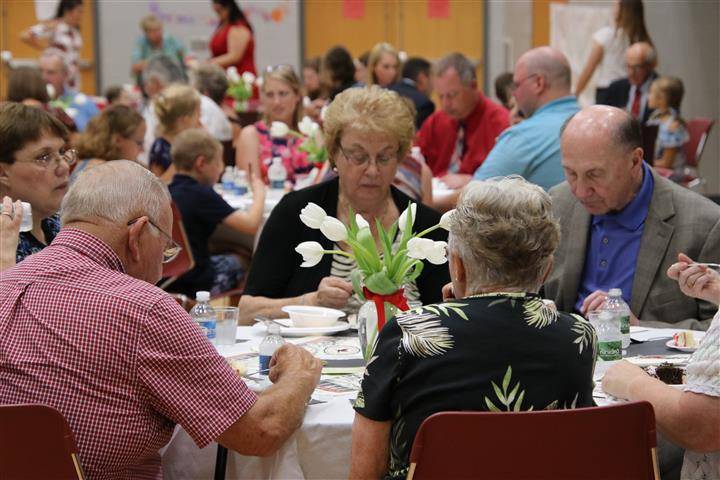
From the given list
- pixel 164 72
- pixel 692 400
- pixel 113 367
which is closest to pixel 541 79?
pixel 692 400

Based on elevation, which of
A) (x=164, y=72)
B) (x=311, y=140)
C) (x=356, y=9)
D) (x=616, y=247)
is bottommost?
(x=616, y=247)

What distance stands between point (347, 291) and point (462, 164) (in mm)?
4254

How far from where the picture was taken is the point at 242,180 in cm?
702

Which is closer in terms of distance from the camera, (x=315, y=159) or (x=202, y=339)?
(x=202, y=339)

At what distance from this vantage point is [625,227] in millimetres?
3498

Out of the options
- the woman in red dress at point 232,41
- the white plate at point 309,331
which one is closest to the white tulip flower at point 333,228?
the white plate at point 309,331

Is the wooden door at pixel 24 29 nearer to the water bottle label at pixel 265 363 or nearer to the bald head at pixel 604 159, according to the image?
the bald head at pixel 604 159

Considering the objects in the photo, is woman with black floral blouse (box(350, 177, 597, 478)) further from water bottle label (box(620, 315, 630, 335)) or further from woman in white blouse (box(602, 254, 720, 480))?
water bottle label (box(620, 315, 630, 335))

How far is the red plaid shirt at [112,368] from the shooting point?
2.05m

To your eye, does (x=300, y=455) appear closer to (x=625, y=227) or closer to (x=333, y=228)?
(x=333, y=228)

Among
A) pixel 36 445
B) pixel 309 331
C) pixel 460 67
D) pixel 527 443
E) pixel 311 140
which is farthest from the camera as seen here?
pixel 460 67

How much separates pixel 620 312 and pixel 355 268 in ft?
3.08

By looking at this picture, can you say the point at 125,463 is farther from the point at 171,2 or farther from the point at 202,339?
the point at 171,2

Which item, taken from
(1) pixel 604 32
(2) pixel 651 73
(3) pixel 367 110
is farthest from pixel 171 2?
(3) pixel 367 110
